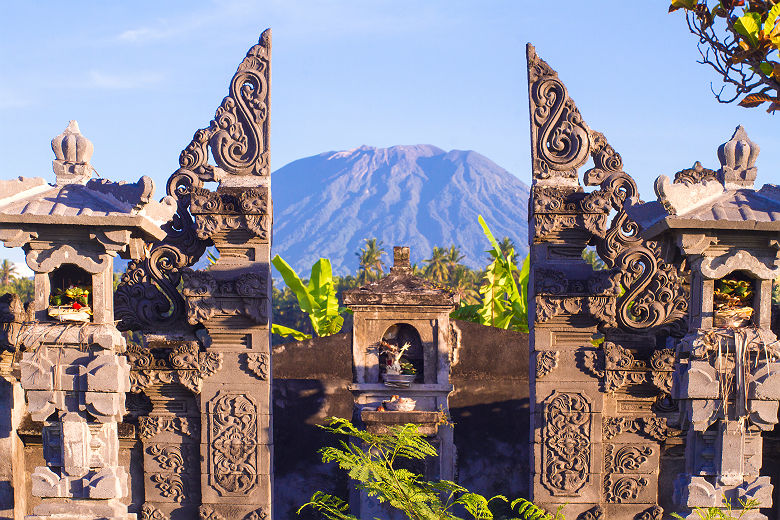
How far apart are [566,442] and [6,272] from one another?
42639mm

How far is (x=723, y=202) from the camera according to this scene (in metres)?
8.82

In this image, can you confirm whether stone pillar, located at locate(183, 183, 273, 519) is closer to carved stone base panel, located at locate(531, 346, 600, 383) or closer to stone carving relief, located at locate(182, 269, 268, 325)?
stone carving relief, located at locate(182, 269, 268, 325)

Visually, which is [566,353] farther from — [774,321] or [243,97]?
[243,97]

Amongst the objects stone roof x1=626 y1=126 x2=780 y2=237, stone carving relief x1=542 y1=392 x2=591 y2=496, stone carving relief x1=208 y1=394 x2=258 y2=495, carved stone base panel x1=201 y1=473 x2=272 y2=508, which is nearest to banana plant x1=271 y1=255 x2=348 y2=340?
stone carving relief x1=208 y1=394 x2=258 y2=495

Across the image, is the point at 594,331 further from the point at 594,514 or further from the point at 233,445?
the point at 233,445

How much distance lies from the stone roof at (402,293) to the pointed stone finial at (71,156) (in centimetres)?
412

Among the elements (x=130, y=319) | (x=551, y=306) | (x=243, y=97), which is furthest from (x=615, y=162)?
(x=130, y=319)

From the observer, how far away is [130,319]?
1144cm

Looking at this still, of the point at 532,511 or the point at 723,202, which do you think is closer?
the point at 532,511

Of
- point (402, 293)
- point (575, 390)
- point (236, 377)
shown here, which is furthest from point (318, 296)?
point (575, 390)

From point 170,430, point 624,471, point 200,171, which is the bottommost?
point 624,471

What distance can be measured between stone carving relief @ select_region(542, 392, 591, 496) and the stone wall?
98.0 inches

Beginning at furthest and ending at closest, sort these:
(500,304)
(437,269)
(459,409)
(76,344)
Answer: (437,269), (500,304), (459,409), (76,344)

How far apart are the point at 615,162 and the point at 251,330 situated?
523 centimetres
